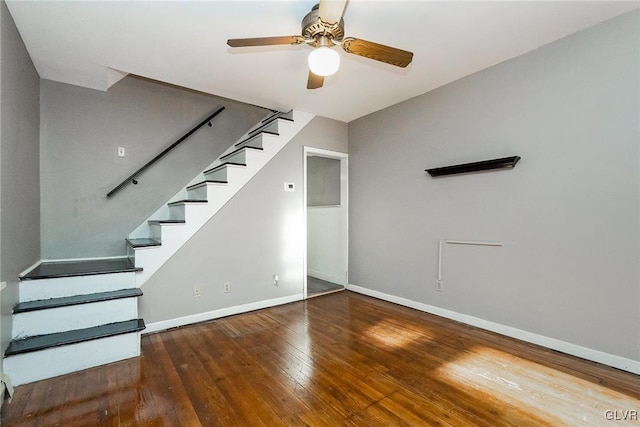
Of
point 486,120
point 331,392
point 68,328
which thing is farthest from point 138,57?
point 486,120

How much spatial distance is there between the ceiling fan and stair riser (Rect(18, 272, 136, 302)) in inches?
88.1

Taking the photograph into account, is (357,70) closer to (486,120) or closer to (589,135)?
(486,120)

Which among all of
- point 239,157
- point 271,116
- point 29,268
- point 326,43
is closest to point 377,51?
point 326,43

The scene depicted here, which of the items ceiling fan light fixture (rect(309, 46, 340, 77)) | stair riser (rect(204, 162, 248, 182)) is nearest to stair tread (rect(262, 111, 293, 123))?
stair riser (rect(204, 162, 248, 182))

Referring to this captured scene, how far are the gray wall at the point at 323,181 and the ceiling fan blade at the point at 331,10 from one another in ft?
9.93

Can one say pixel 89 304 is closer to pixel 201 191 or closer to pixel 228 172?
pixel 201 191

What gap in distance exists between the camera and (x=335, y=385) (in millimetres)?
1949

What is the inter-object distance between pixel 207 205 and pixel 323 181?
89.7 inches

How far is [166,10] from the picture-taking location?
194cm

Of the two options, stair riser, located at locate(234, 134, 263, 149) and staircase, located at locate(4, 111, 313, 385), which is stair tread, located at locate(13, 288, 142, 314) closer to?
staircase, located at locate(4, 111, 313, 385)

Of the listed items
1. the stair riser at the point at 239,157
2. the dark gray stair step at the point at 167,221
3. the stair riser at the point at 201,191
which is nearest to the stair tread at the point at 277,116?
the stair riser at the point at 239,157

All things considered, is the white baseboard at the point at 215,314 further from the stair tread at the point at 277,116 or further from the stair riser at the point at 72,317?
the stair tread at the point at 277,116

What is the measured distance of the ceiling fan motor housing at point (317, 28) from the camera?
178cm

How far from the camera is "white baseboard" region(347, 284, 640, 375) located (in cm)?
210
